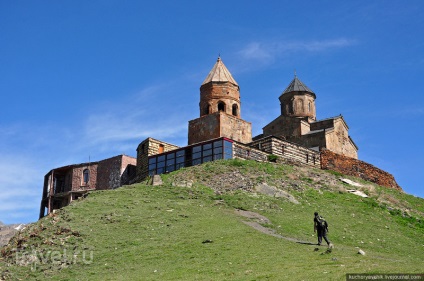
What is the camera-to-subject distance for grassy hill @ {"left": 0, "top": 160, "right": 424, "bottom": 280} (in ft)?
65.8

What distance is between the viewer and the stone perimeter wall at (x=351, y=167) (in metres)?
43.9

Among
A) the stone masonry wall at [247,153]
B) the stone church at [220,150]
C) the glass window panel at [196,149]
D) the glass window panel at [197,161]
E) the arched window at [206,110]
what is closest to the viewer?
the glass window panel at [197,161]

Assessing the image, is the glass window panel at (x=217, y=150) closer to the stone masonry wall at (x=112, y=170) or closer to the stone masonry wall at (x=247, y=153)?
the stone masonry wall at (x=247, y=153)

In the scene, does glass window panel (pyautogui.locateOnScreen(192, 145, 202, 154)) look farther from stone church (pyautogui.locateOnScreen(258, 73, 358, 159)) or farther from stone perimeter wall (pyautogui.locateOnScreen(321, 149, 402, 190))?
stone church (pyautogui.locateOnScreen(258, 73, 358, 159))

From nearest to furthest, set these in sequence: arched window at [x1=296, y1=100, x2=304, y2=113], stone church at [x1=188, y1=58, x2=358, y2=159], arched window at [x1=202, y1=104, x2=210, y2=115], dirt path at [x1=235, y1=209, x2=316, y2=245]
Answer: dirt path at [x1=235, y1=209, x2=316, y2=245]
stone church at [x1=188, y1=58, x2=358, y2=159]
arched window at [x1=202, y1=104, x2=210, y2=115]
arched window at [x1=296, y1=100, x2=304, y2=113]

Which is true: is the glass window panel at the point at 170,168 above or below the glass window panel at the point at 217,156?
below

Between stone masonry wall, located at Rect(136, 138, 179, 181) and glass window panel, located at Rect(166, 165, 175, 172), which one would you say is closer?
glass window panel, located at Rect(166, 165, 175, 172)

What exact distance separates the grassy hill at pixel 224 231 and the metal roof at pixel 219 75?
399 inches

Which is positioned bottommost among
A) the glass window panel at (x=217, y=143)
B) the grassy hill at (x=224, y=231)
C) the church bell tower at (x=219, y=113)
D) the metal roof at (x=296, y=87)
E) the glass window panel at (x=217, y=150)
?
the grassy hill at (x=224, y=231)

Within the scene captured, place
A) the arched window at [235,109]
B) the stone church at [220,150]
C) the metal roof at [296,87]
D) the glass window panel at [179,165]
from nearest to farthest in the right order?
the glass window panel at [179,165], the stone church at [220,150], the arched window at [235,109], the metal roof at [296,87]

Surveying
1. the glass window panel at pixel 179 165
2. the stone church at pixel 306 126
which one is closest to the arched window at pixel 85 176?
the glass window panel at pixel 179 165

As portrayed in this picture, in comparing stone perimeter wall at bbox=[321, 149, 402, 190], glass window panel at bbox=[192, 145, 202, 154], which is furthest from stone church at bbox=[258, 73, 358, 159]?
glass window panel at bbox=[192, 145, 202, 154]

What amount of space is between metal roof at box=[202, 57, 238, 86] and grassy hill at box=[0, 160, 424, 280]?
1014 centimetres

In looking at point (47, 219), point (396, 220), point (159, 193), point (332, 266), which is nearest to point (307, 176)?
point (396, 220)
